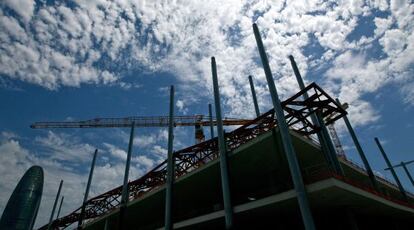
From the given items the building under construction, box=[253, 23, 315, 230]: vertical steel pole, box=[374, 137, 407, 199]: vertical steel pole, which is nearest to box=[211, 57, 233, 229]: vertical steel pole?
the building under construction

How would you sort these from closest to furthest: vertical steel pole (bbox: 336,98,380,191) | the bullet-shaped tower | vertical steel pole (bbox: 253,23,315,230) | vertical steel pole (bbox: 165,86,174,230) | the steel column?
vertical steel pole (bbox: 253,23,315,230)
the steel column
vertical steel pole (bbox: 165,86,174,230)
vertical steel pole (bbox: 336,98,380,191)
the bullet-shaped tower

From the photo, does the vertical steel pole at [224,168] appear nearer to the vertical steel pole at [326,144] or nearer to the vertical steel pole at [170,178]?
the vertical steel pole at [170,178]

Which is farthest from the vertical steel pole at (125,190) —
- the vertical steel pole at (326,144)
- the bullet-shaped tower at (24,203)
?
the bullet-shaped tower at (24,203)

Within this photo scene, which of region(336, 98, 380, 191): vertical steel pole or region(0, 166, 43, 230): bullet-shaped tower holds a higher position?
region(0, 166, 43, 230): bullet-shaped tower

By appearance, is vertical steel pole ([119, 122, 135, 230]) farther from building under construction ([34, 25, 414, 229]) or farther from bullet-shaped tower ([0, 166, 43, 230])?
bullet-shaped tower ([0, 166, 43, 230])

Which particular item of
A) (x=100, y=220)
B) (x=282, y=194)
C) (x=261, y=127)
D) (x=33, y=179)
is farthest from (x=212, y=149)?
(x=33, y=179)

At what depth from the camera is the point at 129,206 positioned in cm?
2564

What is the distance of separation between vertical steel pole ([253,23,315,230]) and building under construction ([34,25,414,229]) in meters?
0.04

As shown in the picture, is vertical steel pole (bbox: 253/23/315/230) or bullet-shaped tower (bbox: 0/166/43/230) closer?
vertical steel pole (bbox: 253/23/315/230)

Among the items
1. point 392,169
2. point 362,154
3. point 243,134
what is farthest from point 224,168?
point 392,169

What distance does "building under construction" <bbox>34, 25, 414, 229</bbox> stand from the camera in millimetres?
12727

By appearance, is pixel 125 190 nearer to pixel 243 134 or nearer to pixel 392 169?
pixel 243 134

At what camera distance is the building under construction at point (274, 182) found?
1273 cm

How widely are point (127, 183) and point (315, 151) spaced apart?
61.8ft
